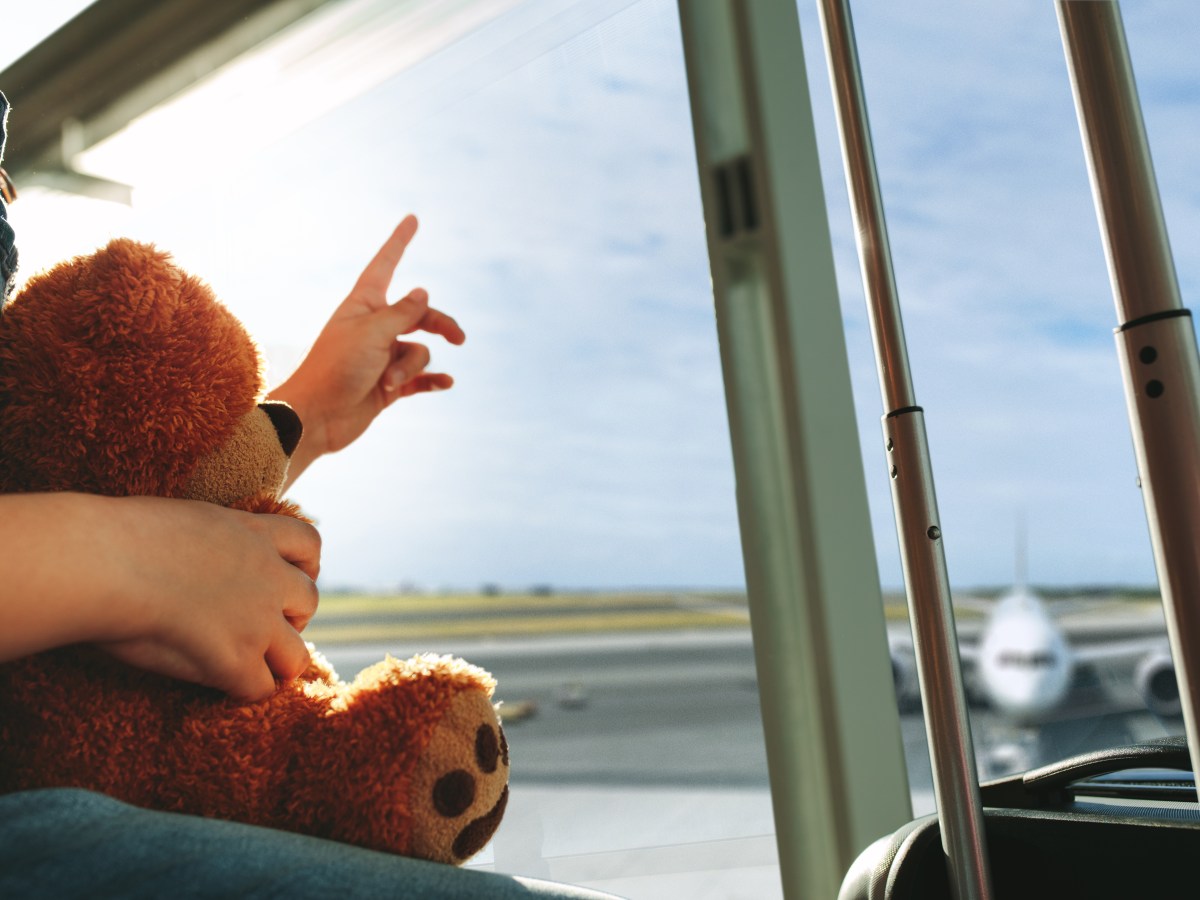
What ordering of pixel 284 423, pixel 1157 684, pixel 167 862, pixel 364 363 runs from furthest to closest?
pixel 1157 684 → pixel 364 363 → pixel 284 423 → pixel 167 862

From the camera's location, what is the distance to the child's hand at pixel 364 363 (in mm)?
822

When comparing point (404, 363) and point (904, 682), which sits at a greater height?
point (404, 363)

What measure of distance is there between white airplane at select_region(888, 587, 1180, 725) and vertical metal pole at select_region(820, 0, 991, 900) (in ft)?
1.81

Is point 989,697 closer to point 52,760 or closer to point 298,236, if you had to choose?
point 52,760

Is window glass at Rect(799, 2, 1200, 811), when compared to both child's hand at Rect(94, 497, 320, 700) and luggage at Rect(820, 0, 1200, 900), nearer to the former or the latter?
luggage at Rect(820, 0, 1200, 900)

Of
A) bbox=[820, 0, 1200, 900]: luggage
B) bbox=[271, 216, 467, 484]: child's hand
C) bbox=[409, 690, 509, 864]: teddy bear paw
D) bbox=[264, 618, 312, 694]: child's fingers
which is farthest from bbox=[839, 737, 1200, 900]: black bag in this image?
bbox=[271, 216, 467, 484]: child's hand

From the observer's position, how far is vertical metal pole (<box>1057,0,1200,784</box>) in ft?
1.19

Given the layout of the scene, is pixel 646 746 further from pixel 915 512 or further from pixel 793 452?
pixel 915 512

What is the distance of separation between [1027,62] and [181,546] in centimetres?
104

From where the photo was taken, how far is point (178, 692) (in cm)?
49

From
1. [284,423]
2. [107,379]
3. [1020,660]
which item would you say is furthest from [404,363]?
[1020,660]

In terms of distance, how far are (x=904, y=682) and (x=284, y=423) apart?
2.70 ft

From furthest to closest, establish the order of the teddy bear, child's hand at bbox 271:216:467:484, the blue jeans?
1. child's hand at bbox 271:216:467:484
2. the teddy bear
3. the blue jeans

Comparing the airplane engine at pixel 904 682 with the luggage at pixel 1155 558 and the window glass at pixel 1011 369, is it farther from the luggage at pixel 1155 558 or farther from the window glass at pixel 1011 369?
the luggage at pixel 1155 558
